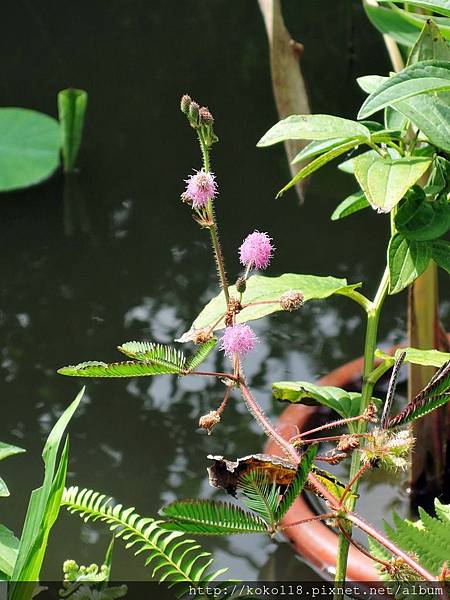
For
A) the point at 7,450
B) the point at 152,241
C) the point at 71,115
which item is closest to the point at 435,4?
the point at 7,450

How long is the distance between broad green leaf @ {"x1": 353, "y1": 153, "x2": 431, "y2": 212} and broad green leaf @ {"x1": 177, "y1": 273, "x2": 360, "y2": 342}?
0.08 meters

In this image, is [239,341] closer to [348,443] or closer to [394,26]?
[348,443]

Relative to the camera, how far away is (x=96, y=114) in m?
2.78

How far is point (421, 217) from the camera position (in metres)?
0.82

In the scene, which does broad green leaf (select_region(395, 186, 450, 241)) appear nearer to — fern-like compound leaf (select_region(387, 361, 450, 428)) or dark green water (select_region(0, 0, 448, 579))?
fern-like compound leaf (select_region(387, 361, 450, 428))

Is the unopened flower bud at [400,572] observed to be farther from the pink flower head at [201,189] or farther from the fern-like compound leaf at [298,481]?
the pink flower head at [201,189]

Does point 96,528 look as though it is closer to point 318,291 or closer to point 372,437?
point 318,291

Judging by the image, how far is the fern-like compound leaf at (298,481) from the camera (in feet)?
1.80

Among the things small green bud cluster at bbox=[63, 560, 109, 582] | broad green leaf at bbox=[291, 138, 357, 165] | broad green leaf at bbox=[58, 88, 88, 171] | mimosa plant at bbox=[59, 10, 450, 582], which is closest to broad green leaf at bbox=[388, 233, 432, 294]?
mimosa plant at bbox=[59, 10, 450, 582]

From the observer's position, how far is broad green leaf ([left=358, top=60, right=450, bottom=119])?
2.25ft

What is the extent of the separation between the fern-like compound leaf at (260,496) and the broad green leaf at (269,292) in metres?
0.22

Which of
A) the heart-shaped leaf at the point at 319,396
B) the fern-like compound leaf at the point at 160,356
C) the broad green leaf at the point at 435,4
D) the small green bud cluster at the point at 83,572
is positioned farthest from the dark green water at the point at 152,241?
the broad green leaf at the point at 435,4

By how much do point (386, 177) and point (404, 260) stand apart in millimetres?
81

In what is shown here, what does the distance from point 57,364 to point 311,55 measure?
5.48ft
